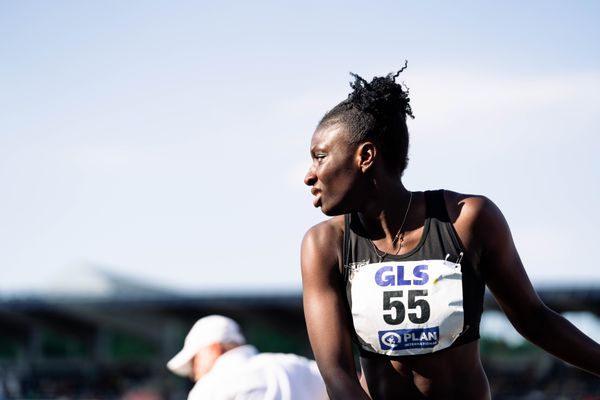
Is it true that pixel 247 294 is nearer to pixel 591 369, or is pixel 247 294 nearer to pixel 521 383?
pixel 521 383

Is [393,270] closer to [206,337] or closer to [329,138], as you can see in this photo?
[329,138]

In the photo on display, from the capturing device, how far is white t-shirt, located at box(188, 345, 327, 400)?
5750 millimetres

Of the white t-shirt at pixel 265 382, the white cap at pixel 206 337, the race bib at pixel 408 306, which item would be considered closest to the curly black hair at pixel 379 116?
the race bib at pixel 408 306

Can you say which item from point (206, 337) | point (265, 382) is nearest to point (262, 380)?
point (265, 382)

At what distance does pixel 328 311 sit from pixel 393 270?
27 centimetres

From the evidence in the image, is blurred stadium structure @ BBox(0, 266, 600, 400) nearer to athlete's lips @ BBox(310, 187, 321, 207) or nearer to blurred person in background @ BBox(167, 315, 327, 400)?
blurred person in background @ BBox(167, 315, 327, 400)

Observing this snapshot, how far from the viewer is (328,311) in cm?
347

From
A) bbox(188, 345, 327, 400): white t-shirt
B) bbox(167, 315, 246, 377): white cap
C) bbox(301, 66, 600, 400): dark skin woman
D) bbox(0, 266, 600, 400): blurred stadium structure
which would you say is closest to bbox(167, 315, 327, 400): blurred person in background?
bbox(188, 345, 327, 400): white t-shirt

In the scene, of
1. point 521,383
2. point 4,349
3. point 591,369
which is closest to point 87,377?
point 4,349

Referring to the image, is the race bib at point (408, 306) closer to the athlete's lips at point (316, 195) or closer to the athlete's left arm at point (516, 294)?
the athlete's left arm at point (516, 294)

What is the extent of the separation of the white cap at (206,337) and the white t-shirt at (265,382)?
64 centimetres

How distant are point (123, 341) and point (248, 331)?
12.4 metres

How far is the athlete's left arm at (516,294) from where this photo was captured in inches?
139

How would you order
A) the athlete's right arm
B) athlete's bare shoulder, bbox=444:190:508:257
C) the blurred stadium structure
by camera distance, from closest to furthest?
the athlete's right arm, athlete's bare shoulder, bbox=444:190:508:257, the blurred stadium structure
